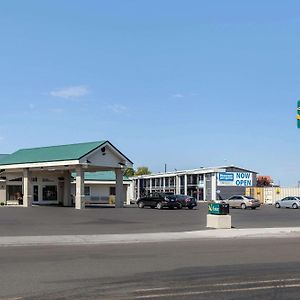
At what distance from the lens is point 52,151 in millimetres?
50719

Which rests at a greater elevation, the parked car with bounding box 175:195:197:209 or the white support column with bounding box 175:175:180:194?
the white support column with bounding box 175:175:180:194

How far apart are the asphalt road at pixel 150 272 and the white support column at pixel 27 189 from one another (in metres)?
33.1

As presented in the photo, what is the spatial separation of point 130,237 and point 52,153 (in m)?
30.7

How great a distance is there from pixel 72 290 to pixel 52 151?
42.3 meters

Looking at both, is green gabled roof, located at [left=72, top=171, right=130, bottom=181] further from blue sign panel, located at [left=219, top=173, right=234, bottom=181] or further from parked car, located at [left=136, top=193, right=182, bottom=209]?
blue sign panel, located at [left=219, top=173, right=234, bottom=181]

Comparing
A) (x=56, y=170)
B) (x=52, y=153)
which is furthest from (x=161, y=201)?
(x=52, y=153)

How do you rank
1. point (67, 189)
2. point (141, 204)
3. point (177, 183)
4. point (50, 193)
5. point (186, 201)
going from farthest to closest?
1. point (177, 183)
2. point (50, 193)
3. point (67, 189)
4. point (141, 204)
5. point (186, 201)

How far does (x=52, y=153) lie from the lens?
164 ft

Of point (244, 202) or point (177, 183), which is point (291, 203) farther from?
point (177, 183)

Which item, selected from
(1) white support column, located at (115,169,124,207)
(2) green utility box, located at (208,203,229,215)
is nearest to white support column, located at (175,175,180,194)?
(1) white support column, located at (115,169,124,207)

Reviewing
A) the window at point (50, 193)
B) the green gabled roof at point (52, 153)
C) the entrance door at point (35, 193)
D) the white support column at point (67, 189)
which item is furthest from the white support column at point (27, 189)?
the window at point (50, 193)

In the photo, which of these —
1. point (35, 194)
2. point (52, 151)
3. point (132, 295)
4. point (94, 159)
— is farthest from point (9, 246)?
point (35, 194)

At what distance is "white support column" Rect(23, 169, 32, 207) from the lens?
49.2 m

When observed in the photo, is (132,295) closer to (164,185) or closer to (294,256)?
(294,256)
